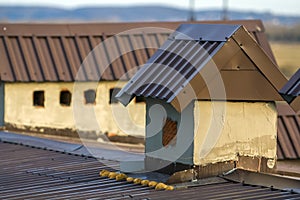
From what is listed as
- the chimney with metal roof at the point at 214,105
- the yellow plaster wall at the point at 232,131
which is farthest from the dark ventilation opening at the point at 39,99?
the yellow plaster wall at the point at 232,131

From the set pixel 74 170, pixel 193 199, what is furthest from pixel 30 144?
pixel 193 199

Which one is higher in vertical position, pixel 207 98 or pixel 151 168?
pixel 207 98

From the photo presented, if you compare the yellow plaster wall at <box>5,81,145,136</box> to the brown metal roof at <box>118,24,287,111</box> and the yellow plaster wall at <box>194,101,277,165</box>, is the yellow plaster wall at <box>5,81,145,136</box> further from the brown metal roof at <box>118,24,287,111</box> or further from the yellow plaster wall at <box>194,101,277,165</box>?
the yellow plaster wall at <box>194,101,277,165</box>

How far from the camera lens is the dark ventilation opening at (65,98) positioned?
70.4 ft

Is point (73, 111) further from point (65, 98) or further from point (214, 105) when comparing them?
point (214, 105)

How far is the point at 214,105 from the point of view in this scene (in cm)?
1073

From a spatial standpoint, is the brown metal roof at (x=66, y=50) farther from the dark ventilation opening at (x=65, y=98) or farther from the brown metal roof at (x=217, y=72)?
the brown metal roof at (x=217, y=72)

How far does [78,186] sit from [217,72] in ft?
6.93

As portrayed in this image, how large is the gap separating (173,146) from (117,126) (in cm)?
1132

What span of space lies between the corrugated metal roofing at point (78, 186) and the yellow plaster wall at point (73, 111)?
7961 millimetres

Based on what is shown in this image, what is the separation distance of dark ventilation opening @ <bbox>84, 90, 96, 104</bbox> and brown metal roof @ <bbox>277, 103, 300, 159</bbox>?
4505mm

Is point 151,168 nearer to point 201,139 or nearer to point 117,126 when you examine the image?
point 201,139

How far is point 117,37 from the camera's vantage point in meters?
22.1

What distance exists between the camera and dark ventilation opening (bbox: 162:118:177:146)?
1087cm
